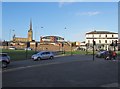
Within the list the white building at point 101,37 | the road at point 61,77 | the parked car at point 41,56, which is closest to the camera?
the road at point 61,77

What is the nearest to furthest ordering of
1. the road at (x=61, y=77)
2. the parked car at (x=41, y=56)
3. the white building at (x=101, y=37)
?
1. the road at (x=61, y=77)
2. the parked car at (x=41, y=56)
3. the white building at (x=101, y=37)

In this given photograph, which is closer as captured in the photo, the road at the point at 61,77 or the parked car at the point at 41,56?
the road at the point at 61,77

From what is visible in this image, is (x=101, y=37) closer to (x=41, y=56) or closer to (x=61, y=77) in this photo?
(x=41, y=56)

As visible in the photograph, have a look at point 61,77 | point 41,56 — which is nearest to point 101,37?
point 41,56

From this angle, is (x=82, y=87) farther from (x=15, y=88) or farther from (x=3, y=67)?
(x=3, y=67)

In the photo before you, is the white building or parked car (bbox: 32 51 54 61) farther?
the white building

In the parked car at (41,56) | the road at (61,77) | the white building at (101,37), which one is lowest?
the road at (61,77)

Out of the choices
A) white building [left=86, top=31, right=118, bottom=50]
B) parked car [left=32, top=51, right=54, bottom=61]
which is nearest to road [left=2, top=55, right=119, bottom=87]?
parked car [left=32, top=51, right=54, bottom=61]

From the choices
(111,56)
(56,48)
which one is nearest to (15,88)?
(111,56)

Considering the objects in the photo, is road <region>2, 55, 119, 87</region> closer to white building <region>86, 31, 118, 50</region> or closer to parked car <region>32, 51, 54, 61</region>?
parked car <region>32, 51, 54, 61</region>

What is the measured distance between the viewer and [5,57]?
3012 centimetres

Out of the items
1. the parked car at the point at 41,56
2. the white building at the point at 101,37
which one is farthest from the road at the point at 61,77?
the white building at the point at 101,37

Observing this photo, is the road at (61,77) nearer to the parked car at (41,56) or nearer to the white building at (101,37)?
the parked car at (41,56)

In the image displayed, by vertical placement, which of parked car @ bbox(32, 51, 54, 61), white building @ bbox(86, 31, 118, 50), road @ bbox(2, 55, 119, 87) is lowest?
road @ bbox(2, 55, 119, 87)
